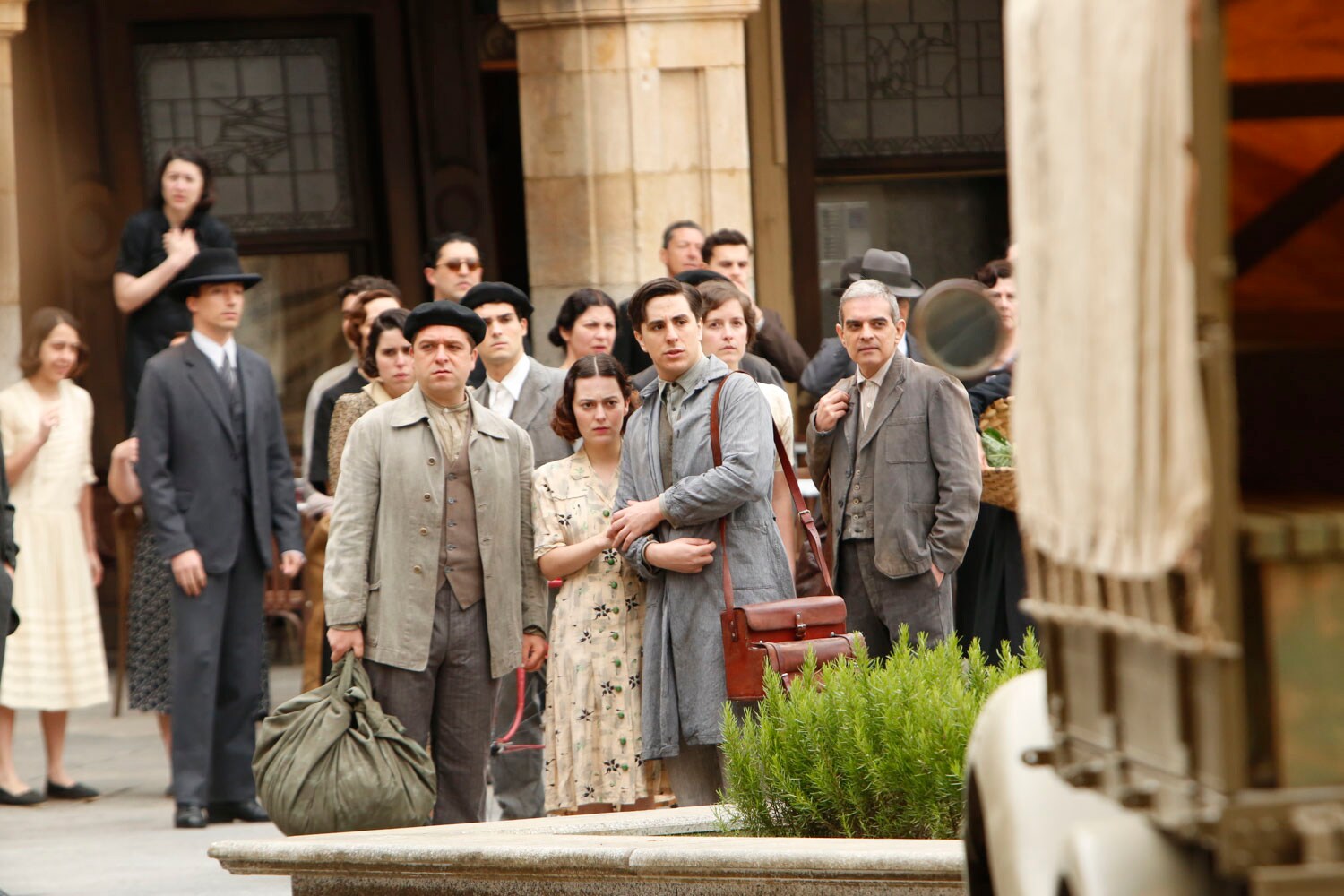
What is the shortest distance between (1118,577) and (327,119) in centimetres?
1114

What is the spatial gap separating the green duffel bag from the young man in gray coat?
2.77 ft

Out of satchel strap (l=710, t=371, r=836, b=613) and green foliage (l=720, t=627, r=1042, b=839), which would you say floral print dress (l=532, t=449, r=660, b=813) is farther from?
green foliage (l=720, t=627, r=1042, b=839)

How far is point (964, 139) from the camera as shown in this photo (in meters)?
13.9

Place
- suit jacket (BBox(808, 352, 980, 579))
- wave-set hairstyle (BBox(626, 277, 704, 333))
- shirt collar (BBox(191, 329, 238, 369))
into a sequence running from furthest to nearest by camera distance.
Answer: shirt collar (BBox(191, 329, 238, 369))
suit jacket (BBox(808, 352, 980, 579))
wave-set hairstyle (BBox(626, 277, 704, 333))

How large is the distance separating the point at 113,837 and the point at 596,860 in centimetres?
335

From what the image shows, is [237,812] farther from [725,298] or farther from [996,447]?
[996,447]

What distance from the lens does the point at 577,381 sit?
7918 mm

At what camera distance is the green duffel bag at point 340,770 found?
7043 millimetres

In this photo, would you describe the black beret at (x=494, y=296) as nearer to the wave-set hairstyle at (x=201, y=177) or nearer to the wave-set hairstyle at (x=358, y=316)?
the wave-set hairstyle at (x=358, y=316)

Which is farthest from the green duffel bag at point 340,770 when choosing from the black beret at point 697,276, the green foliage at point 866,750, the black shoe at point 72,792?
the black beret at point 697,276

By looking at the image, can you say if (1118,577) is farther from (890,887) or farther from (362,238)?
(362,238)

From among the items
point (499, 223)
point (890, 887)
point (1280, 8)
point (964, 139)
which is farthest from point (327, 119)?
point (1280, 8)

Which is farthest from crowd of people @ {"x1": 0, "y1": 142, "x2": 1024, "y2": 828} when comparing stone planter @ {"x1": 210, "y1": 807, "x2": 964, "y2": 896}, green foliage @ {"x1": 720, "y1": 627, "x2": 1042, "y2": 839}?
green foliage @ {"x1": 720, "y1": 627, "x2": 1042, "y2": 839}

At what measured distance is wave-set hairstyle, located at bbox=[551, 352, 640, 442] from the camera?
26.0 ft
